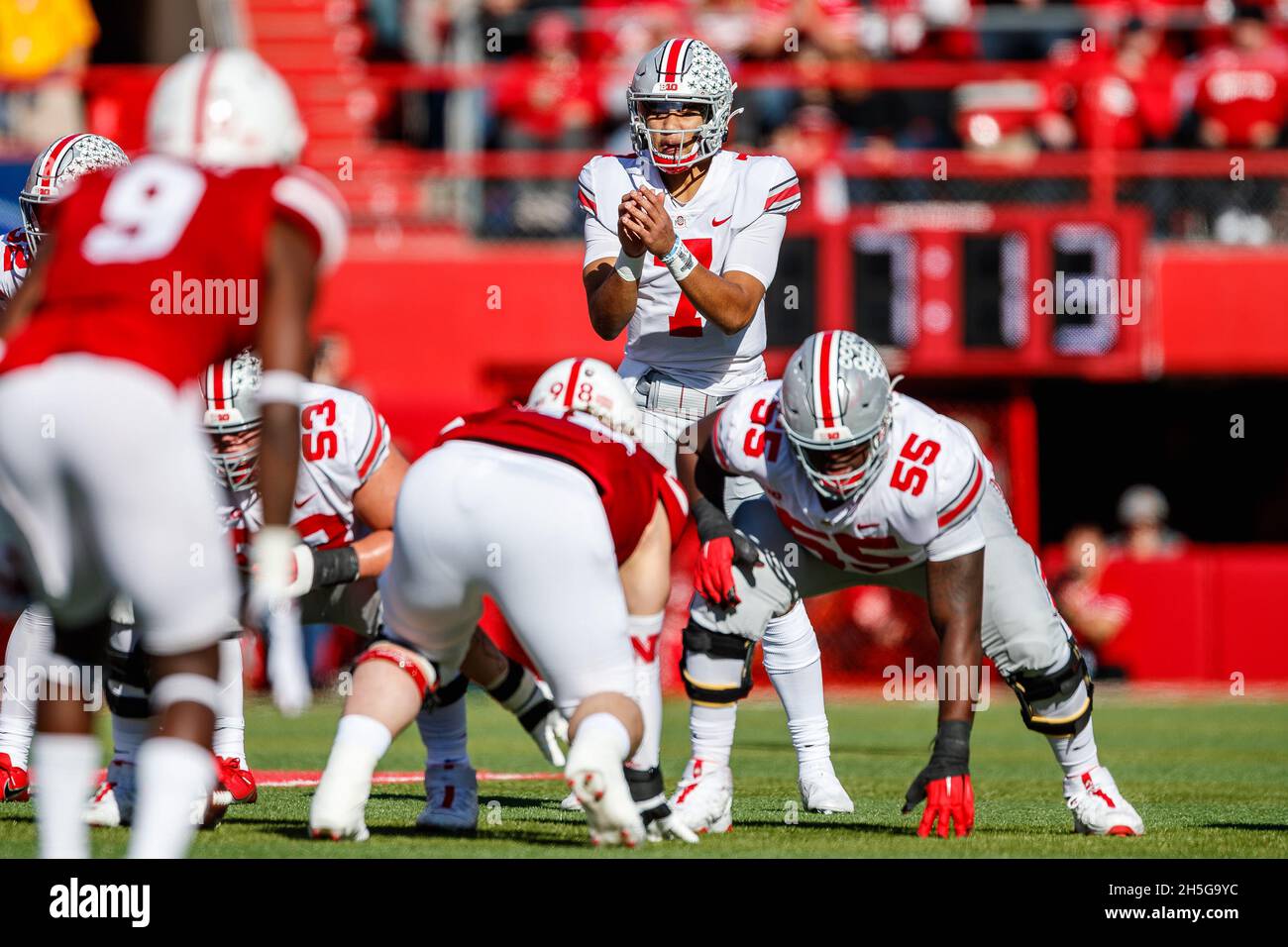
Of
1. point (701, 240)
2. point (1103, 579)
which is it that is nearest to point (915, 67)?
point (1103, 579)

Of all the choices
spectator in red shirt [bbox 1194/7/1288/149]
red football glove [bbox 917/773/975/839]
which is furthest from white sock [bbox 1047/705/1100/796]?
spectator in red shirt [bbox 1194/7/1288/149]

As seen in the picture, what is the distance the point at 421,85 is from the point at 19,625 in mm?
8813

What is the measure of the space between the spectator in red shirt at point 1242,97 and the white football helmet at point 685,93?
8950 mm

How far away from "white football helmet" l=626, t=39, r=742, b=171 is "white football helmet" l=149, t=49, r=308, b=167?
2.41 m

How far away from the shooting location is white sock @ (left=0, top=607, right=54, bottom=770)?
22.0ft

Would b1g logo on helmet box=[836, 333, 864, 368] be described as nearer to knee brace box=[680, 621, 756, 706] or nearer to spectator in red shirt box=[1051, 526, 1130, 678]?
knee brace box=[680, 621, 756, 706]

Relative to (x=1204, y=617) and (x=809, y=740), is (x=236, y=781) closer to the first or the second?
(x=809, y=740)

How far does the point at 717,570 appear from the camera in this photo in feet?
19.8

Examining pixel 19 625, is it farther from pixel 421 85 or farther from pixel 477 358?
pixel 421 85

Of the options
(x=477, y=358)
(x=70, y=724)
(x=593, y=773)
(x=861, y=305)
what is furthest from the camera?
(x=477, y=358)

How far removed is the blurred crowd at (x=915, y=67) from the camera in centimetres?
1476

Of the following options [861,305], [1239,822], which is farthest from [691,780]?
[861,305]

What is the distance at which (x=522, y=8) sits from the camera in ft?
52.1
